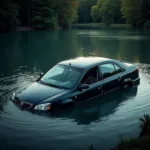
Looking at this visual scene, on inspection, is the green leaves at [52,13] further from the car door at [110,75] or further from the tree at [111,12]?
the car door at [110,75]

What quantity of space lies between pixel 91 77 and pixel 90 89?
53 cm

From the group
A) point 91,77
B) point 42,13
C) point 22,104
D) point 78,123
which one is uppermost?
point 42,13

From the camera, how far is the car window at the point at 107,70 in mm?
11752

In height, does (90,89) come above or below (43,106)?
above

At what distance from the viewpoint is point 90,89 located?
1098cm

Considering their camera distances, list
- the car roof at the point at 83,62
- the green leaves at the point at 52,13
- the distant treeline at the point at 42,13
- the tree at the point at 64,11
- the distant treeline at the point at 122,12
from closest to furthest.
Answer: the car roof at the point at 83,62, the distant treeline at the point at 42,13, the green leaves at the point at 52,13, the tree at the point at 64,11, the distant treeline at the point at 122,12

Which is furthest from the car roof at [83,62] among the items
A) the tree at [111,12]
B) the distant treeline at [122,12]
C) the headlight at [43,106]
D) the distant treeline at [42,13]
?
the tree at [111,12]

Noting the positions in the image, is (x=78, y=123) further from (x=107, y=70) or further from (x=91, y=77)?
(x=107, y=70)

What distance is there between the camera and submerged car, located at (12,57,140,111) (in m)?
9.99

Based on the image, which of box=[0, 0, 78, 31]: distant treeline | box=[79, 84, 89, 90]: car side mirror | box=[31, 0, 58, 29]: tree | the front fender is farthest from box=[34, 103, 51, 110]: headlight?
box=[31, 0, 58, 29]: tree

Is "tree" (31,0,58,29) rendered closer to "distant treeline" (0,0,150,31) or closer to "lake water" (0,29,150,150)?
"distant treeline" (0,0,150,31)

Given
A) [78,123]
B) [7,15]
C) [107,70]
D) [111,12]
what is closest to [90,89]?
[107,70]

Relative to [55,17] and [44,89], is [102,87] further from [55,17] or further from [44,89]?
[55,17]

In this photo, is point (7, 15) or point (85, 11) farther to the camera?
point (85, 11)
